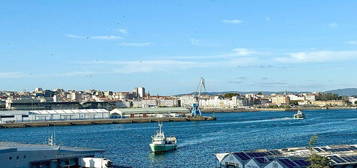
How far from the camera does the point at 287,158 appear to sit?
42.9 feet

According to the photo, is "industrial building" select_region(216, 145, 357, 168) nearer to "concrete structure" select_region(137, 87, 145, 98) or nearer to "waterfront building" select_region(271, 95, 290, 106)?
"waterfront building" select_region(271, 95, 290, 106)

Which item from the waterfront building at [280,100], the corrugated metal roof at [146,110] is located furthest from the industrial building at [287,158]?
the waterfront building at [280,100]

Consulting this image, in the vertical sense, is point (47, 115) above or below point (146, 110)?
below

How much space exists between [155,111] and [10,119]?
1823 centimetres

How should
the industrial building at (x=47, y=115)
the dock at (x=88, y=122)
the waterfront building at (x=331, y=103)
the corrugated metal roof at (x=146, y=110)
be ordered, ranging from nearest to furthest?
the dock at (x=88, y=122) → the industrial building at (x=47, y=115) → the corrugated metal roof at (x=146, y=110) → the waterfront building at (x=331, y=103)

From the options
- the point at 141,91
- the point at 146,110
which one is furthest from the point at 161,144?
the point at 141,91

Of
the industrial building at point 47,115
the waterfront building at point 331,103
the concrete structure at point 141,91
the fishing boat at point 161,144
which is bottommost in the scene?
the fishing boat at point 161,144

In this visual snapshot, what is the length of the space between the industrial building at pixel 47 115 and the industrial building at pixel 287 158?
41776 millimetres

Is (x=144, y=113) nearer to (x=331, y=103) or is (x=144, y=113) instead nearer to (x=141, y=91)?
(x=331, y=103)

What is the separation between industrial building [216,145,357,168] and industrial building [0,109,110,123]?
4178 cm

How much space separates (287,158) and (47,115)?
45546 mm

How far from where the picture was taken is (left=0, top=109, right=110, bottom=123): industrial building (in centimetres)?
5378

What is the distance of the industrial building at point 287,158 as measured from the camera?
12.8m

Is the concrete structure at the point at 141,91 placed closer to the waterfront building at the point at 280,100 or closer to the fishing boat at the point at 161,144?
the waterfront building at the point at 280,100
